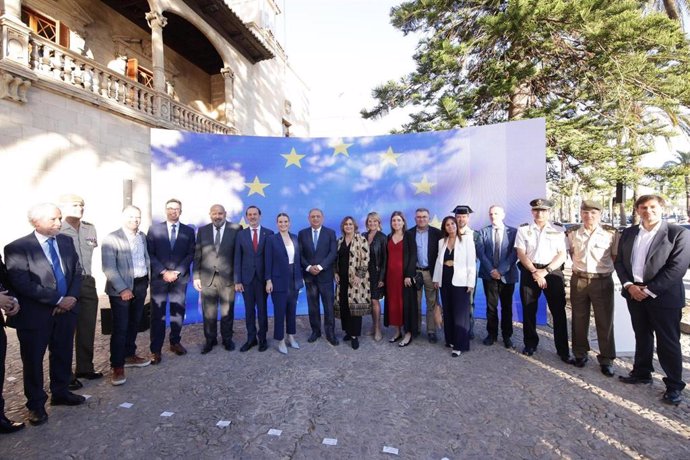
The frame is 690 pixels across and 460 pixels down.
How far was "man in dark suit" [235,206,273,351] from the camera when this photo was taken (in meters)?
4.23

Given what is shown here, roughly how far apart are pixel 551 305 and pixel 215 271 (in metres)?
4.14

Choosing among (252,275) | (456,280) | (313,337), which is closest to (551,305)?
(456,280)

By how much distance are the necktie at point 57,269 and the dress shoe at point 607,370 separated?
5217 millimetres

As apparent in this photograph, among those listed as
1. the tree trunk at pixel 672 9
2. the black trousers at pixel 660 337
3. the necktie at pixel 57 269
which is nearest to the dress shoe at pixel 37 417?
the necktie at pixel 57 269

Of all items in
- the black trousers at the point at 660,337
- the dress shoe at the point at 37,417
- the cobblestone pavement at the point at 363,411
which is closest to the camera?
the cobblestone pavement at the point at 363,411

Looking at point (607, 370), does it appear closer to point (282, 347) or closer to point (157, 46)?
point (282, 347)

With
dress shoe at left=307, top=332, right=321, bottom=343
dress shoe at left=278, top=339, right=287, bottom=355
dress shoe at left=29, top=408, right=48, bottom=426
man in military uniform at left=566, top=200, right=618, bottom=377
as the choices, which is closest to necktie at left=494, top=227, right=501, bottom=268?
man in military uniform at left=566, top=200, right=618, bottom=377

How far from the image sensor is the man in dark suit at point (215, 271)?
4.27 meters

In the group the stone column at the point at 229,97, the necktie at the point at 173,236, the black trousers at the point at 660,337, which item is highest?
the stone column at the point at 229,97

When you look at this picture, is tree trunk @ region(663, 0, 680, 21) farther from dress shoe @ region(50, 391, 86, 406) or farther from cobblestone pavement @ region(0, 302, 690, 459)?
dress shoe @ region(50, 391, 86, 406)

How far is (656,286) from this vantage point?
2963mm

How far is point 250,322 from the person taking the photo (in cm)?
436

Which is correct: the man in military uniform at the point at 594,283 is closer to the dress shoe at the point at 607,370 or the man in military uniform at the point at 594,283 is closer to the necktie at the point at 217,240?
the dress shoe at the point at 607,370

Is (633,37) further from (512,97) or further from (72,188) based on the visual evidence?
(72,188)
